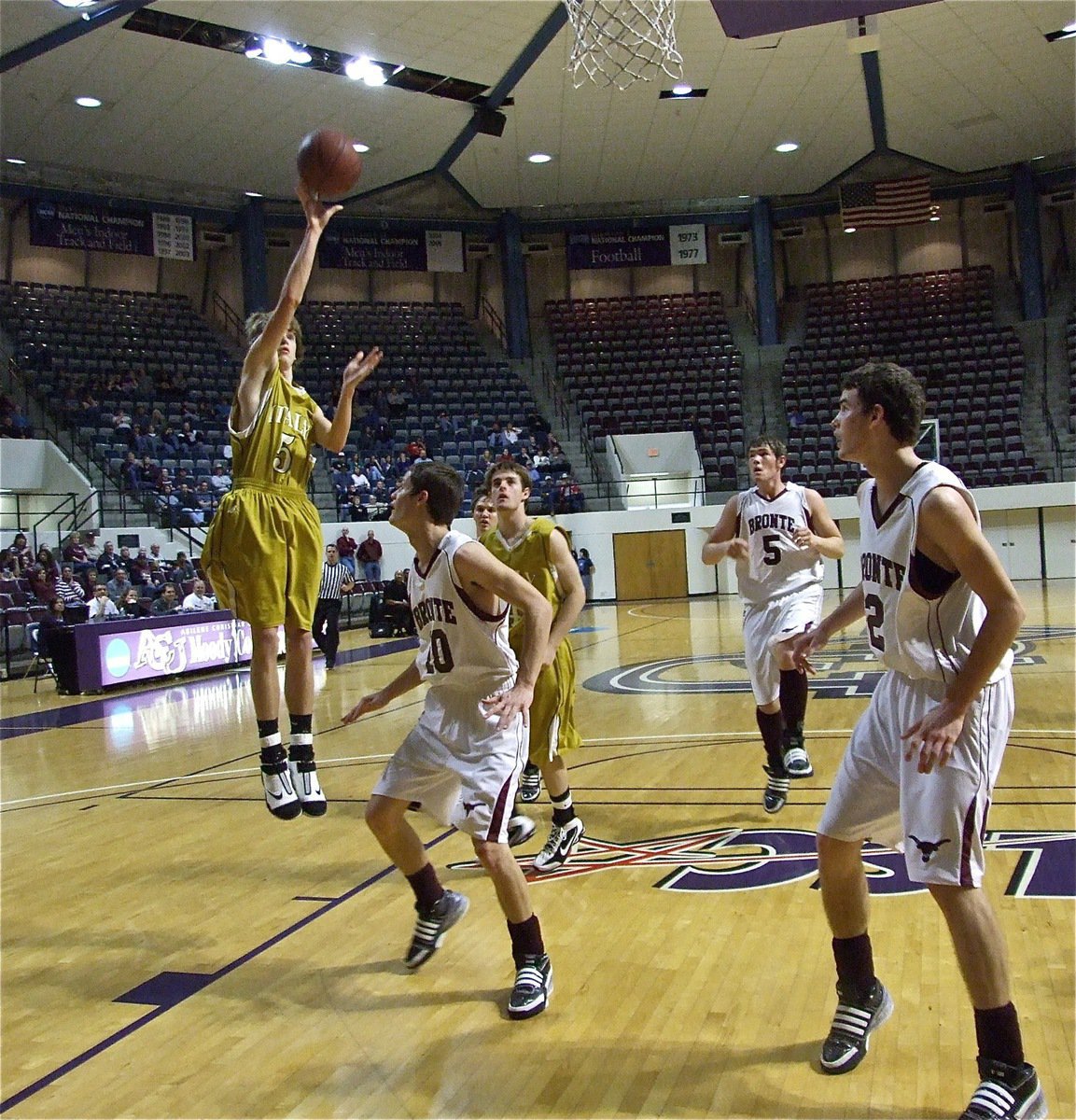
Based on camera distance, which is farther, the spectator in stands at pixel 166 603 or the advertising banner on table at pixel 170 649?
the spectator in stands at pixel 166 603

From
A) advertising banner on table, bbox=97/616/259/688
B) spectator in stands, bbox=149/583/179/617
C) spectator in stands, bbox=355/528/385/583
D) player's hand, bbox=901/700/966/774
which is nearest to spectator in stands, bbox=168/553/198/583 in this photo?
spectator in stands, bbox=149/583/179/617

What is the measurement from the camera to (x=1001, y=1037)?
8.36ft

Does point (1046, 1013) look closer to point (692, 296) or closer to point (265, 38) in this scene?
point (265, 38)

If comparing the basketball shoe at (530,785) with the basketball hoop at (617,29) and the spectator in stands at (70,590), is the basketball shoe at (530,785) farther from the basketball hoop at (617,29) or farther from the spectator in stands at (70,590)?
the spectator in stands at (70,590)

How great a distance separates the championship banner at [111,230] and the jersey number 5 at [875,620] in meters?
23.9

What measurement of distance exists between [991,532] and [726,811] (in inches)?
848

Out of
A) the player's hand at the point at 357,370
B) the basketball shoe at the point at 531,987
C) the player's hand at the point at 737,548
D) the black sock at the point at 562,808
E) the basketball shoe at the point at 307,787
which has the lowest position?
the basketball shoe at the point at 531,987

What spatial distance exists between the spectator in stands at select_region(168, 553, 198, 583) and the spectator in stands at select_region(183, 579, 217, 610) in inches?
63.7

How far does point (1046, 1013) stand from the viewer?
3.07m

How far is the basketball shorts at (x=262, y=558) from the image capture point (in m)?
4.20

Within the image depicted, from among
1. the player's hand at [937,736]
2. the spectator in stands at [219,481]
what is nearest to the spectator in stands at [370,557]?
the spectator in stands at [219,481]

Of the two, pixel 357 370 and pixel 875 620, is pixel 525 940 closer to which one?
pixel 875 620

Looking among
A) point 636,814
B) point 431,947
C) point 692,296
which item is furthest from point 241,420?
point 692,296

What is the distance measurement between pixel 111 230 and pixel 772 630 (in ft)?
72.9
